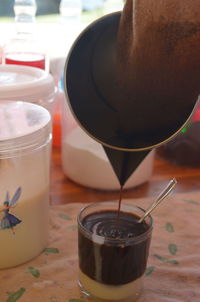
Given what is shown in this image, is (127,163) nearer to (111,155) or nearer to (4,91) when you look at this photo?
(111,155)

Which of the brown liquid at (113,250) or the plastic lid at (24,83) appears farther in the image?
the plastic lid at (24,83)

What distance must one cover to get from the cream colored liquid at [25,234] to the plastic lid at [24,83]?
170mm

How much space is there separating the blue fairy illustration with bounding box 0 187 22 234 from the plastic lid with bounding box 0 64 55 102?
18cm

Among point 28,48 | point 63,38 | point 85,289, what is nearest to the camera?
point 85,289

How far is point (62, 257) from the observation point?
757 millimetres

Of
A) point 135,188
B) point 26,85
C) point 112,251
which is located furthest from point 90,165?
point 112,251

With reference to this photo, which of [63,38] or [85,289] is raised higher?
[63,38]

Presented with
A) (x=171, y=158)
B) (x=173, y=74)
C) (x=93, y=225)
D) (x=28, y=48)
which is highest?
(x=173, y=74)

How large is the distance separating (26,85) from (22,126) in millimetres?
126

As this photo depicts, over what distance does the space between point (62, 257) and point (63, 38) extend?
2.20 feet

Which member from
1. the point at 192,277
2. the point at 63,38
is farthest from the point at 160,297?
the point at 63,38

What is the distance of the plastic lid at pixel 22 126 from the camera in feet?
2.15

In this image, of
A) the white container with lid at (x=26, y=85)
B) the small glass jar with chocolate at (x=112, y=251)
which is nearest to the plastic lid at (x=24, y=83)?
the white container with lid at (x=26, y=85)

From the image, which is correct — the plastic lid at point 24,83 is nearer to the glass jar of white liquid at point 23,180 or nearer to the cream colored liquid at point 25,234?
the glass jar of white liquid at point 23,180
